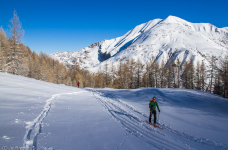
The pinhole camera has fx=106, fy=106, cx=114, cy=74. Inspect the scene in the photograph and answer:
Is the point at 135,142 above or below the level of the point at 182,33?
below

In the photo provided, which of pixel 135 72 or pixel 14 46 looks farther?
pixel 135 72

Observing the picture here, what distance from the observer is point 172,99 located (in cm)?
1406

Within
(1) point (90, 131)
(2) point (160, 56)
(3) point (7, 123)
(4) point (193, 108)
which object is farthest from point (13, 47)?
(2) point (160, 56)

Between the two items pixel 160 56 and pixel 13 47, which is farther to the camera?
A: pixel 160 56

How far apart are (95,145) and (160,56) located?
369 ft

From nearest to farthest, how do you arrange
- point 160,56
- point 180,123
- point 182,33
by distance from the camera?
1. point 180,123
2. point 160,56
3. point 182,33

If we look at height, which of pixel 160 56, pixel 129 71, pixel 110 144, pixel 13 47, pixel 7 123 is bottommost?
pixel 110 144

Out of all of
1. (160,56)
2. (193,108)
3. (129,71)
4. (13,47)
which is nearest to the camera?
(193,108)

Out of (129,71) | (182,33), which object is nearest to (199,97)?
(129,71)

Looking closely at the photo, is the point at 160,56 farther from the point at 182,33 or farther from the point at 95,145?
the point at 95,145

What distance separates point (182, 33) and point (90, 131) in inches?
7115

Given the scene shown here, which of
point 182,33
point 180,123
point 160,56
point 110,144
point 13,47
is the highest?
point 182,33

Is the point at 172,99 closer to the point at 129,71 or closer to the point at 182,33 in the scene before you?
the point at 129,71

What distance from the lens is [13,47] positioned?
25.4 m
